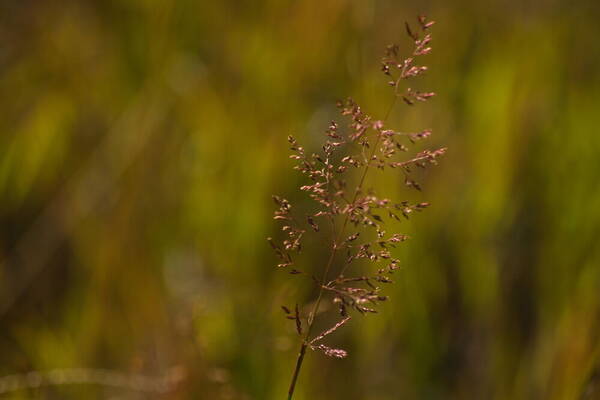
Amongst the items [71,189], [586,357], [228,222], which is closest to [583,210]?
[586,357]

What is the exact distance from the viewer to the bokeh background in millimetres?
884

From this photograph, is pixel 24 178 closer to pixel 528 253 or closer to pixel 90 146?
pixel 90 146

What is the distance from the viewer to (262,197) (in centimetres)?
103

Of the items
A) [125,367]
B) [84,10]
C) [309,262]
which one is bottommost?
[125,367]

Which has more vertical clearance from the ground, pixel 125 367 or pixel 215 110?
pixel 215 110

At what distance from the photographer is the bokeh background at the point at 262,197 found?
884mm

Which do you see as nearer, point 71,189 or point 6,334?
point 6,334

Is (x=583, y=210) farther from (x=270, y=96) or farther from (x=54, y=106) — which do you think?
(x=54, y=106)

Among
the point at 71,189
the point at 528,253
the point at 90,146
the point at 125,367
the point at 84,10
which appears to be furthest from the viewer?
the point at 84,10

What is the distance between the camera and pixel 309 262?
40.6 inches

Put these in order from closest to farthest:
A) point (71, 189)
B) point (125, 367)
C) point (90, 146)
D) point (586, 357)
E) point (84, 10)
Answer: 1. point (586, 357)
2. point (125, 367)
3. point (71, 189)
4. point (90, 146)
5. point (84, 10)

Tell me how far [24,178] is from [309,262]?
0.41m

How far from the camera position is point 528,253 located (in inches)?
41.1

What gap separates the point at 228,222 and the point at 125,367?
0.21 m
